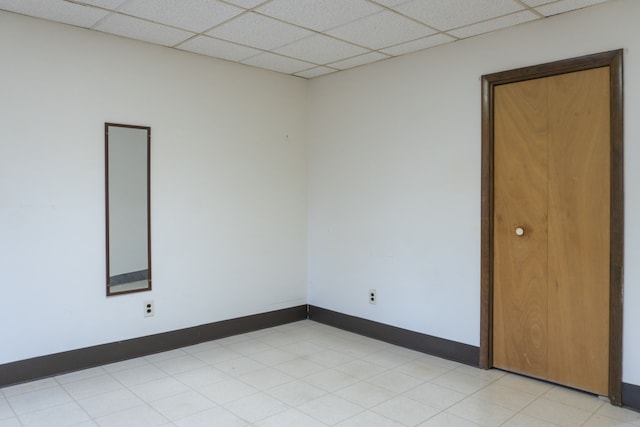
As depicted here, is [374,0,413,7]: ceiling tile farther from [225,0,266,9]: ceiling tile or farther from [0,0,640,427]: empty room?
[225,0,266,9]: ceiling tile

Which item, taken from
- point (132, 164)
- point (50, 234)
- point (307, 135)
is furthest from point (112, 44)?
point (307, 135)

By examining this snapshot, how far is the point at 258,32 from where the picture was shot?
3.59 meters

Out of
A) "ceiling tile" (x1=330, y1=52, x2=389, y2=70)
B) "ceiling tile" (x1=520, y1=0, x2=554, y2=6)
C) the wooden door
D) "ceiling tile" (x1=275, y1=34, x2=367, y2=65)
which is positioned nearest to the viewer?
"ceiling tile" (x1=520, y1=0, x2=554, y2=6)

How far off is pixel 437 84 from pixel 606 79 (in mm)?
1260

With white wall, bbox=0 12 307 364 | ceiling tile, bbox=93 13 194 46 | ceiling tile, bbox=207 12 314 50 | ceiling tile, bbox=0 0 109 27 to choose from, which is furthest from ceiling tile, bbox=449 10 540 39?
ceiling tile, bbox=0 0 109 27

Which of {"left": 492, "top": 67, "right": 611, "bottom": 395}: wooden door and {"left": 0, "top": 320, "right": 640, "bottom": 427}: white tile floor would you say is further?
{"left": 492, "top": 67, "right": 611, "bottom": 395}: wooden door

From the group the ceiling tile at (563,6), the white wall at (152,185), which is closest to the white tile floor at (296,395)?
the white wall at (152,185)

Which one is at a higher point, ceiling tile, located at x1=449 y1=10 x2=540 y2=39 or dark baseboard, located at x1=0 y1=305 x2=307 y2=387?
ceiling tile, located at x1=449 y1=10 x2=540 y2=39

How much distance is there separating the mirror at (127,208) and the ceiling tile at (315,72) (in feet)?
5.71

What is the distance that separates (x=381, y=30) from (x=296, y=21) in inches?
25.7

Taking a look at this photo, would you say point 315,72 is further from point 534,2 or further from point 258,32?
point 534,2

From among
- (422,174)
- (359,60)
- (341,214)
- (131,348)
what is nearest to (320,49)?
(359,60)

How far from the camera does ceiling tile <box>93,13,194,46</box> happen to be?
338 centimetres

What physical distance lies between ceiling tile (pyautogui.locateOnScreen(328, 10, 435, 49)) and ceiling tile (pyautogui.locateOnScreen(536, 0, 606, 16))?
0.78 m
